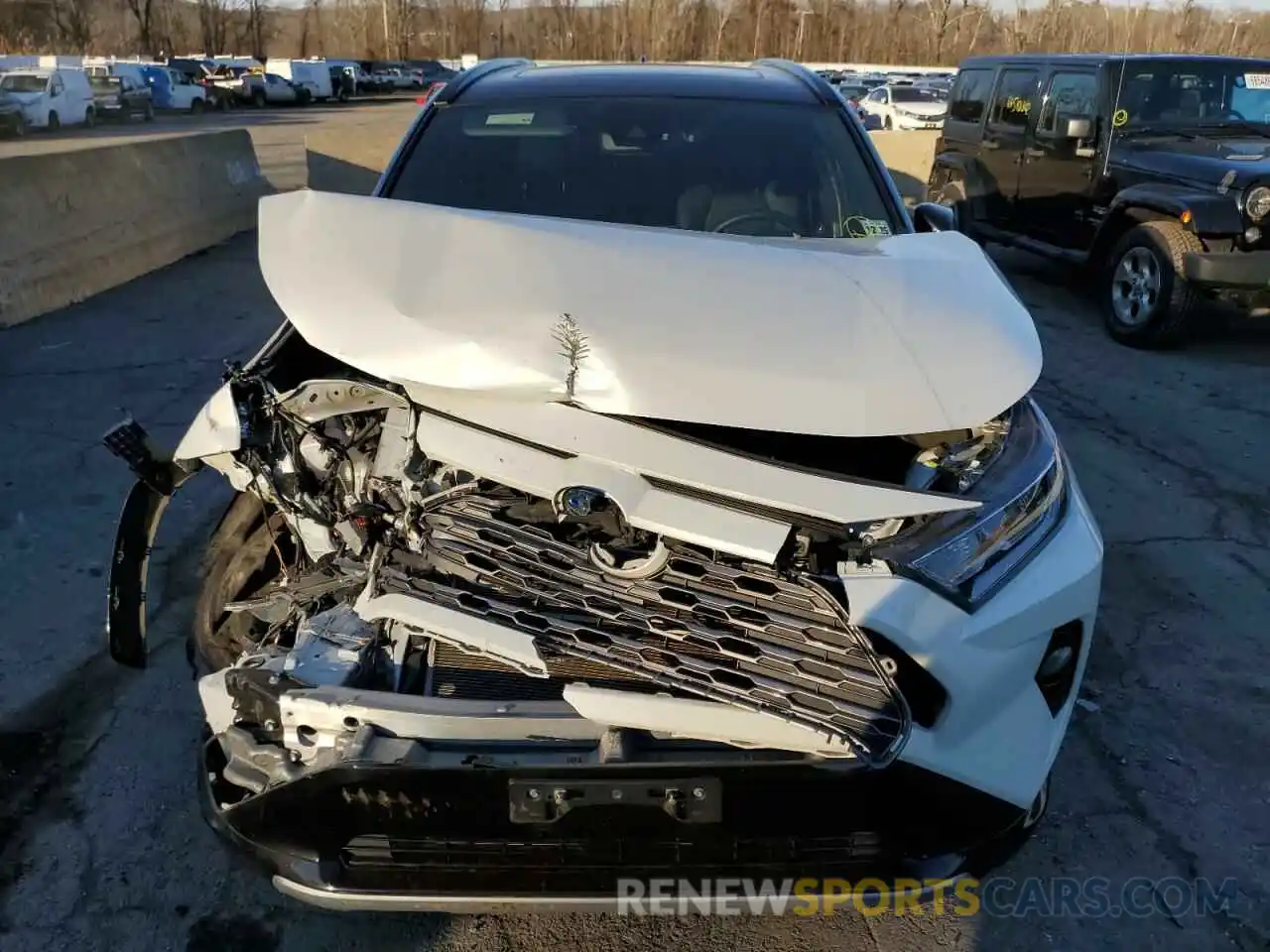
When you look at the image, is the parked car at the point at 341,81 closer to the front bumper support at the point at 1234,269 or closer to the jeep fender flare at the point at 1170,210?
the jeep fender flare at the point at 1170,210

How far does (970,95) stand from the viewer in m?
9.68

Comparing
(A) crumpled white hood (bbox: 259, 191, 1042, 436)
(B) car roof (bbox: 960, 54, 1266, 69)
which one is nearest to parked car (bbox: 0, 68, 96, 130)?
(B) car roof (bbox: 960, 54, 1266, 69)

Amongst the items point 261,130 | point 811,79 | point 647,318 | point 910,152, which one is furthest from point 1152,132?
point 261,130

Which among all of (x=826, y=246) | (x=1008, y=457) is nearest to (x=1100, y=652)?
(x=1008, y=457)

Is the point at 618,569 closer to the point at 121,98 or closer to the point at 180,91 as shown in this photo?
the point at 121,98

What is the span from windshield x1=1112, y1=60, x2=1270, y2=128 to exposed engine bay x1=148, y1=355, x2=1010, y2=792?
264 inches

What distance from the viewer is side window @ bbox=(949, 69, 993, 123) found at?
9391mm

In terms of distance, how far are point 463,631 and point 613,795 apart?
0.41 metres

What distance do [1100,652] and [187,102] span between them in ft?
124

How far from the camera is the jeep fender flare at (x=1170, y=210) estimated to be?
6.61 meters

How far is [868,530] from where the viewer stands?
190 cm

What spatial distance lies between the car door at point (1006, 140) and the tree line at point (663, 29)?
127 feet

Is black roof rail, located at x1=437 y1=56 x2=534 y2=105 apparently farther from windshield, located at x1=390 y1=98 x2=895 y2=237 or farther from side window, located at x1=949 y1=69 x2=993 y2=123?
side window, located at x1=949 y1=69 x2=993 y2=123

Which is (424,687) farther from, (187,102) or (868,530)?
(187,102)
